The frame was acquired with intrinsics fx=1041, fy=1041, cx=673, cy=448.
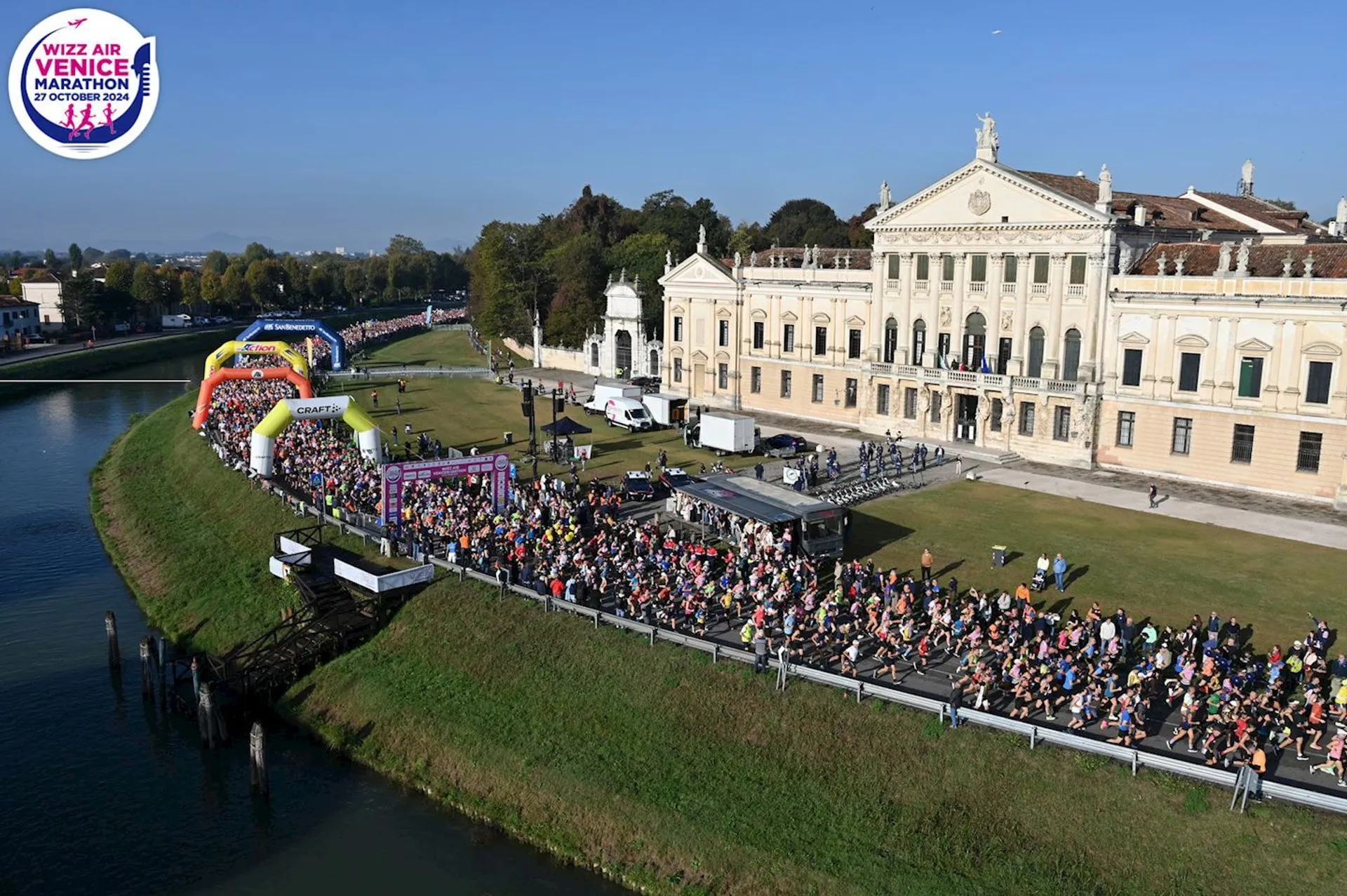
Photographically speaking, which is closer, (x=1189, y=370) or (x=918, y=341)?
(x=1189, y=370)

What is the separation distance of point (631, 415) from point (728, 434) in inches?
331

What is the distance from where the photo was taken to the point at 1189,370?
42.3 metres

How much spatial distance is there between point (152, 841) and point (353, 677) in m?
7.01

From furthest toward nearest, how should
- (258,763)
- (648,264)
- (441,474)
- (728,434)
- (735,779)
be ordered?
(648,264)
(728,434)
(441,474)
(258,763)
(735,779)

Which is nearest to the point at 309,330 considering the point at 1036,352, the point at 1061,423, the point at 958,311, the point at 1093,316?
the point at 958,311

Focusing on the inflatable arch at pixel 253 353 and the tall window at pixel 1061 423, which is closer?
the tall window at pixel 1061 423

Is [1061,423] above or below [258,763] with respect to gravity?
above

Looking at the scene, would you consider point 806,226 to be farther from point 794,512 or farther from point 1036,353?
point 794,512

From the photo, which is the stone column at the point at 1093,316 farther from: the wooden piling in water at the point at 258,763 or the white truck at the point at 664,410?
the wooden piling in water at the point at 258,763

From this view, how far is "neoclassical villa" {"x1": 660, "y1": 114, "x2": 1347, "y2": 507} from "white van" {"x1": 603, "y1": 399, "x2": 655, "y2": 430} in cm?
949

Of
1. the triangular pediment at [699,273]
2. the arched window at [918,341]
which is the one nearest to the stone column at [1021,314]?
the arched window at [918,341]

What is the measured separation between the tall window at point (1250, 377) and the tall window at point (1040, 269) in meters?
9.18

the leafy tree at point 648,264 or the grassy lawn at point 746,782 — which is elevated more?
the leafy tree at point 648,264

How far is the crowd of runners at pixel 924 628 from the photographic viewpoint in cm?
2084
